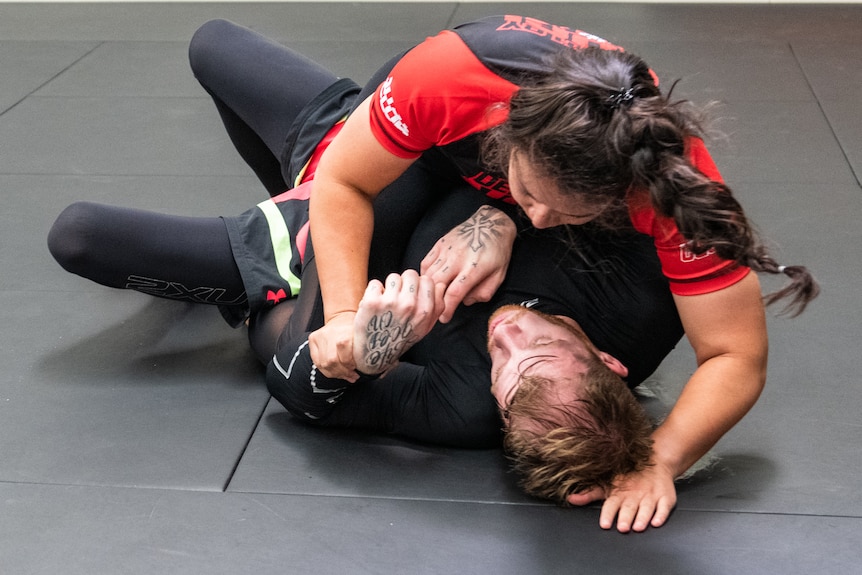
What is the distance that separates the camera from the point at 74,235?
1823 millimetres

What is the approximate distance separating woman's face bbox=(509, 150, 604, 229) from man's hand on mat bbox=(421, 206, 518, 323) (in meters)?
0.28

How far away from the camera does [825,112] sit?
322cm

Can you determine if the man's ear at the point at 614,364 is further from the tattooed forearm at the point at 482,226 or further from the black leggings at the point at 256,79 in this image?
the black leggings at the point at 256,79

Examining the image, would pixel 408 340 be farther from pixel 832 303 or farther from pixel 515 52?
pixel 832 303

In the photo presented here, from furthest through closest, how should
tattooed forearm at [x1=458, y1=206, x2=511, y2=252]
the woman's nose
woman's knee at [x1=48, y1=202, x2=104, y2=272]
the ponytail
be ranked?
woman's knee at [x1=48, y1=202, x2=104, y2=272] → tattooed forearm at [x1=458, y1=206, x2=511, y2=252] → the woman's nose → the ponytail

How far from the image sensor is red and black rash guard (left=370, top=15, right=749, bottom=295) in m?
1.43

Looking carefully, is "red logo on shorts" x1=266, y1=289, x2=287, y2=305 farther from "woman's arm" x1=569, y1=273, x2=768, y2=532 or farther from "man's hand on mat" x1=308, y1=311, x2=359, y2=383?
"woman's arm" x1=569, y1=273, x2=768, y2=532

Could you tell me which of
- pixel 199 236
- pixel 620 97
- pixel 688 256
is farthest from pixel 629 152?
pixel 199 236

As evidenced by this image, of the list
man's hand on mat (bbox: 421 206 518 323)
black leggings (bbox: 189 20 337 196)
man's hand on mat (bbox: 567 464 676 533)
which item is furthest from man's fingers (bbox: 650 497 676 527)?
black leggings (bbox: 189 20 337 196)

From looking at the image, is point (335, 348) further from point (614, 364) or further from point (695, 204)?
point (695, 204)

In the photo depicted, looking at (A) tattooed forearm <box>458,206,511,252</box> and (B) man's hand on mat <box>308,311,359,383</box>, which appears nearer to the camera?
(B) man's hand on mat <box>308,311,359,383</box>

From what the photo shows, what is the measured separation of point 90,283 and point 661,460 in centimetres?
142

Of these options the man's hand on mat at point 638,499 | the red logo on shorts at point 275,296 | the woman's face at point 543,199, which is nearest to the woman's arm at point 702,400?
the man's hand on mat at point 638,499

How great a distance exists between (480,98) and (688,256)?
0.40 meters
